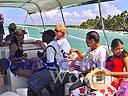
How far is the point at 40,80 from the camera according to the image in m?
4.54

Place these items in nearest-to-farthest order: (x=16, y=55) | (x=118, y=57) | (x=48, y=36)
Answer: (x=118, y=57) → (x=48, y=36) → (x=16, y=55)

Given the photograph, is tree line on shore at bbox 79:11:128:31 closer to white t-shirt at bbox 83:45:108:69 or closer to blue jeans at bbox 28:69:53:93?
blue jeans at bbox 28:69:53:93

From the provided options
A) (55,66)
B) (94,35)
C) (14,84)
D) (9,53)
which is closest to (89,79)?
(94,35)

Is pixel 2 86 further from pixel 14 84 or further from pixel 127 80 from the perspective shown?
pixel 127 80

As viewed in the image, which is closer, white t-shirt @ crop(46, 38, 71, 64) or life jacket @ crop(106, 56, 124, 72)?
life jacket @ crop(106, 56, 124, 72)

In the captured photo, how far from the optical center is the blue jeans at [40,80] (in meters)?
4.54

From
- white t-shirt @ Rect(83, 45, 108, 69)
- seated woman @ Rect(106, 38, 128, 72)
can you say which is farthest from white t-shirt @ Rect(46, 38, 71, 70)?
seated woman @ Rect(106, 38, 128, 72)

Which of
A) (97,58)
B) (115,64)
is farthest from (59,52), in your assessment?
(115,64)

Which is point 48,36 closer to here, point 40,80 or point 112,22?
point 40,80

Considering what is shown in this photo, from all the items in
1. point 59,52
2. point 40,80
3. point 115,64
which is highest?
point 59,52

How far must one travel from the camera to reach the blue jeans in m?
4.54

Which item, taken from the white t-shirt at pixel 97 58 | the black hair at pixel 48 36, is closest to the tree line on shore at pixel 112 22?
the black hair at pixel 48 36

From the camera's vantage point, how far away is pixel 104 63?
393cm

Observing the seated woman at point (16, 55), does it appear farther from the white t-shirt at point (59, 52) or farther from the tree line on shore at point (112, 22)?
the tree line on shore at point (112, 22)
